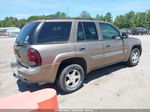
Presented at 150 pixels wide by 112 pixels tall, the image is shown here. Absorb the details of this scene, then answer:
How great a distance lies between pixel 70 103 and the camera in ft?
11.0

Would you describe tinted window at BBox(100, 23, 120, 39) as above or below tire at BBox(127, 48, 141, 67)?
above

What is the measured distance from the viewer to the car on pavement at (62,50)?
10.6ft

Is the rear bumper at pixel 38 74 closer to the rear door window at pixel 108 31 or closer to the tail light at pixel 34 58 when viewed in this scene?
the tail light at pixel 34 58

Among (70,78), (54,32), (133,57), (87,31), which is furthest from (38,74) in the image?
(133,57)

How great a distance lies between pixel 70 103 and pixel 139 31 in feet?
109

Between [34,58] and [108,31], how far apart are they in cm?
270

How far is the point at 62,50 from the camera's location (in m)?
3.49

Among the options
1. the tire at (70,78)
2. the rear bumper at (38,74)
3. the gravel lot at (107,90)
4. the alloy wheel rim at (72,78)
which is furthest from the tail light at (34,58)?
the gravel lot at (107,90)

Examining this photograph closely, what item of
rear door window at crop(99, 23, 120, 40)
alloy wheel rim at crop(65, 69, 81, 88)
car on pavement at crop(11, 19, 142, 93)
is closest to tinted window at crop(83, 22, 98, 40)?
car on pavement at crop(11, 19, 142, 93)

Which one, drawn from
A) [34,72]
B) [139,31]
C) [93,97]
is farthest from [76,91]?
[139,31]

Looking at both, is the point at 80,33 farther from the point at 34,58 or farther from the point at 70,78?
the point at 34,58

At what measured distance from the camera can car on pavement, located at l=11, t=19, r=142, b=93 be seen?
10.6 feet

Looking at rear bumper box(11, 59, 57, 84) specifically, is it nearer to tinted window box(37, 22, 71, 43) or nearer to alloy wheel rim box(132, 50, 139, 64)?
tinted window box(37, 22, 71, 43)

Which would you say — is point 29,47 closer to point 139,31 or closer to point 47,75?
point 47,75
